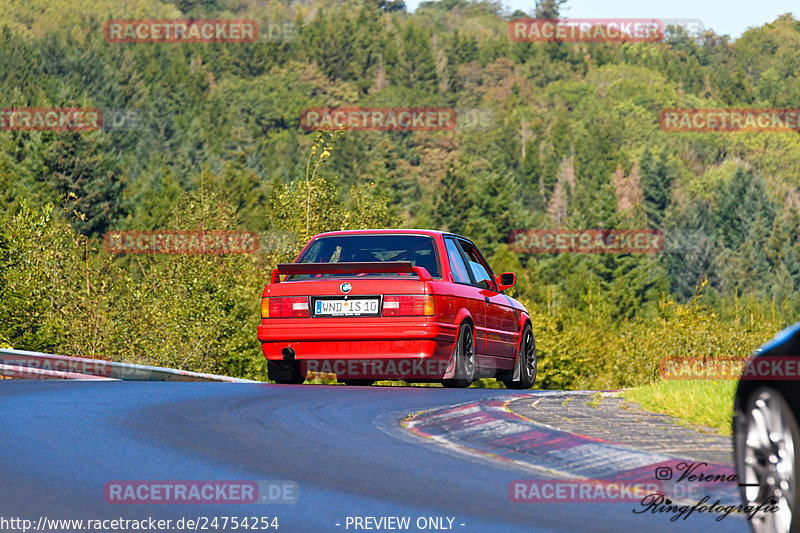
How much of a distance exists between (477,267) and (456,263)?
47.4 inches

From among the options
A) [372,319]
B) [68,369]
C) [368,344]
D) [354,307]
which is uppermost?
[354,307]

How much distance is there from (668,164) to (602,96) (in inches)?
1812

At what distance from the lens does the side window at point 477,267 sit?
14.9 metres

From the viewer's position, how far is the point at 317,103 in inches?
6845

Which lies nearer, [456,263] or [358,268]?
[358,268]

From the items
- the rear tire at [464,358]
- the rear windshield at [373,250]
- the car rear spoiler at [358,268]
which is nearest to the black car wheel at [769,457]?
the car rear spoiler at [358,268]

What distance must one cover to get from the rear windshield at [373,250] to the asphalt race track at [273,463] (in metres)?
3.10

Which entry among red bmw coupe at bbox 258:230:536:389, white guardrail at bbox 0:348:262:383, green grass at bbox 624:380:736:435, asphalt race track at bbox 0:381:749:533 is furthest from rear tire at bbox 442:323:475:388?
white guardrail at bbox 0:348:262:383

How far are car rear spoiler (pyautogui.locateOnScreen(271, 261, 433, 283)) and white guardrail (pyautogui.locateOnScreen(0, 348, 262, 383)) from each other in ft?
8.04

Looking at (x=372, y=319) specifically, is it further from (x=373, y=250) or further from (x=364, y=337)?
(x=373, y=250)

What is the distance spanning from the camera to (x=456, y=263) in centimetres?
1420

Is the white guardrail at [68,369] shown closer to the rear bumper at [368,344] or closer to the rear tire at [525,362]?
the rear bumper at [368,344]

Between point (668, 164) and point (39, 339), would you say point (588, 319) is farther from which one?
point (668, 164)

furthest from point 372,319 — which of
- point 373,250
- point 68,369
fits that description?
point 68,369
